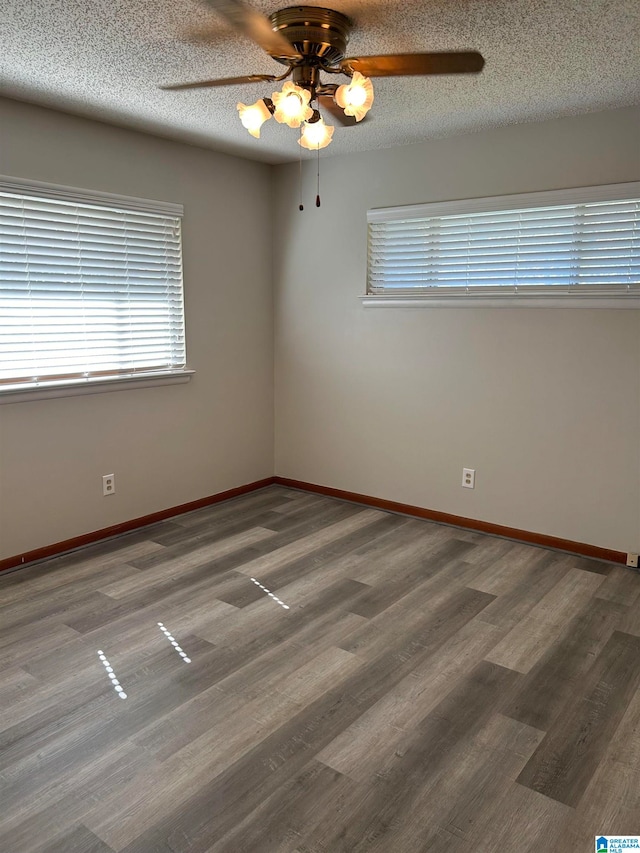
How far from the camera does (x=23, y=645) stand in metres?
2.69

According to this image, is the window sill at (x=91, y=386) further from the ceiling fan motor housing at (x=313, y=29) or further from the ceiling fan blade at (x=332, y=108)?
the ceiling fan motor housing at (x=313, y=29)

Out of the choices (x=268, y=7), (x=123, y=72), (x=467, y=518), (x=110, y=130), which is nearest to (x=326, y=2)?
(x=268, y=7)

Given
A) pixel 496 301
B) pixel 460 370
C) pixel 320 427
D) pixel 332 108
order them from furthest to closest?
pixel 320 427
pixel 460 370
pixel 496 301
pixel 332 108

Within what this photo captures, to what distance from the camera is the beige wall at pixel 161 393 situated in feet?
11.2

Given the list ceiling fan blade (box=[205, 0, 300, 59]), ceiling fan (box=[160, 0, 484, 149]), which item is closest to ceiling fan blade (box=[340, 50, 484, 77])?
ceiling fan (box=[160, 0, 484, 149])

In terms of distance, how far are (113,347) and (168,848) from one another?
2.80 meters

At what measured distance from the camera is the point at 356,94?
2.11m

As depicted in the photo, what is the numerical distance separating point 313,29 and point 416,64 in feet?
1.26

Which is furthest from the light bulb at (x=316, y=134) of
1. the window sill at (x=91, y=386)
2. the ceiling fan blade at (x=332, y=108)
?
the window sill at (x=91, y=386)

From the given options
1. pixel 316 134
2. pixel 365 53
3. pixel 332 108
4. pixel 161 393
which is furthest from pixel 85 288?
pixel 365 53

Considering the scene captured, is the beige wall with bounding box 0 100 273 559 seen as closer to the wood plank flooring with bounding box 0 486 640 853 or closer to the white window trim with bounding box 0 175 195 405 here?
the white window trim with bounding box 0 175 195 405

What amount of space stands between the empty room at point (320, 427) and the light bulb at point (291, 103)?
12 millimetres

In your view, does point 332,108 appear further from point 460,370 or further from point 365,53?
point 460,370

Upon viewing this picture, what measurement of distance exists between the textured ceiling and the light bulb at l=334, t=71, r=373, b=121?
26cm
